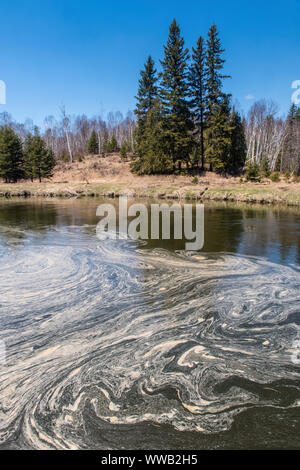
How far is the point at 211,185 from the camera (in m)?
24.8

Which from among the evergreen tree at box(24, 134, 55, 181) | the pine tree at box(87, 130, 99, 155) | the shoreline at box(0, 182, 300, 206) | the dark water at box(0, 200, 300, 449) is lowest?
the dark water at box(0, 200, 300, 449)

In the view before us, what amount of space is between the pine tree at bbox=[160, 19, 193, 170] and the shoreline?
A: 17.9ft

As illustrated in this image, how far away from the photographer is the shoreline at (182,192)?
1933cm

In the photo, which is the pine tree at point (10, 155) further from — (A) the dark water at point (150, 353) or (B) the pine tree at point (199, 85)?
(A) the dark water at point (150, 353)

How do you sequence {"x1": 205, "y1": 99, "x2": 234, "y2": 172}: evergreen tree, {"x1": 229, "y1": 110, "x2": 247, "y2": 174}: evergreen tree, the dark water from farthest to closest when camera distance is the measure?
{"x1": 229, "y1": 110, "x2": 247, "y2": 174}: evergreen tree
{"x1": 205, "y1": 99, "x2": 234, "y2": 172}: evergreen tree
the dark water

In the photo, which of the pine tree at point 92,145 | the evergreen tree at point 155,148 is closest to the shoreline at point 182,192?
the evergreen tree at point 155,148

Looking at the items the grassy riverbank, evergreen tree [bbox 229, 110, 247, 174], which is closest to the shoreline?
the grassy riverbank

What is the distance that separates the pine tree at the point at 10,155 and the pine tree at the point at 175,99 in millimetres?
17716

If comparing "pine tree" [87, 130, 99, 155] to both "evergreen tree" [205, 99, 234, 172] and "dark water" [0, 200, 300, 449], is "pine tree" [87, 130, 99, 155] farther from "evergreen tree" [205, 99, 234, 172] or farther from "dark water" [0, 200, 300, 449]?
"dark water" [0, 200, 300, 449]

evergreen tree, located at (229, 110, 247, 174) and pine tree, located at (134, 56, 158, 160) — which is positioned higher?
pine tree, located at (134, 56, 158, 160)

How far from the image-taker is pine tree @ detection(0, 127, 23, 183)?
33.4m

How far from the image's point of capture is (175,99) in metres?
29.6

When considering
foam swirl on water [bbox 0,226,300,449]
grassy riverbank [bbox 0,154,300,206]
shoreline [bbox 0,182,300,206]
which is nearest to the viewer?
foam swirl on water [bbox 0,226,300,449]

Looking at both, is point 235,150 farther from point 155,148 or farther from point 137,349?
point 137,349
